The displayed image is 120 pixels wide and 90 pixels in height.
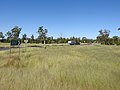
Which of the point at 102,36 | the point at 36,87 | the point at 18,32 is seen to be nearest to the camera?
the point at 36,87

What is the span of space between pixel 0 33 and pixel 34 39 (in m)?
22.1

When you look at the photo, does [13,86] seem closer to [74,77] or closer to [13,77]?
[13,77]

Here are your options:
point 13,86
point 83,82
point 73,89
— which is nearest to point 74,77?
point 83,82

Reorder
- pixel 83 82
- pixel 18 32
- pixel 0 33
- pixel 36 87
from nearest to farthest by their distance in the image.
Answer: pixel 36 87
pixel 83 82
pixel 18 32
pixel 0 33

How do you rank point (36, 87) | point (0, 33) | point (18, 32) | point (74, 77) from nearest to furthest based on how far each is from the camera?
point (36, 87)
point (74, 77)
point (18, 32)
point (0, 33)

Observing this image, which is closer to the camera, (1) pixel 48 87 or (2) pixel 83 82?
Answer: (1) pixel 48 87

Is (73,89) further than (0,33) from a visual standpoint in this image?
No

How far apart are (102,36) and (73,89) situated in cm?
13513

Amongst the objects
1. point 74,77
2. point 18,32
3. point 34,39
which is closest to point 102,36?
point 34,39

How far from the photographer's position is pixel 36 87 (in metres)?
7.25

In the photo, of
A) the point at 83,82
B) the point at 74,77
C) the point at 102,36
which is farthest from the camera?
the point at 102,36

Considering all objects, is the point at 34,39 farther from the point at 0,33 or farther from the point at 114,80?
the point at 114,80

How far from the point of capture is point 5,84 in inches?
293

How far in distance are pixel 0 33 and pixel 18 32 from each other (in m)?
16.1
